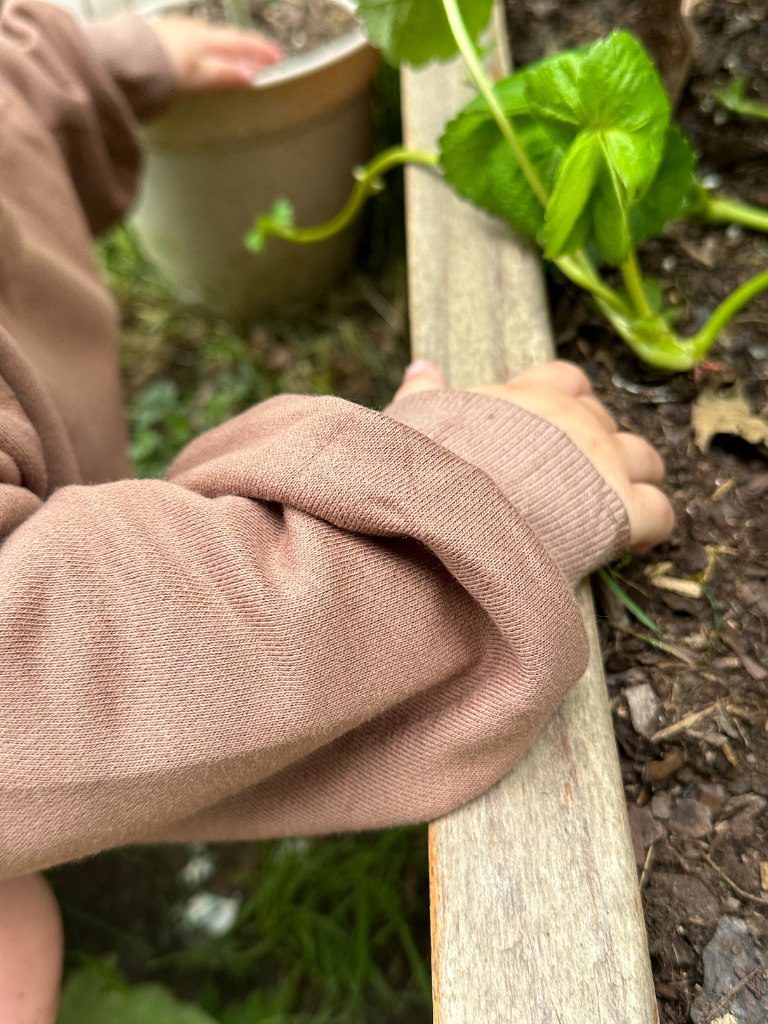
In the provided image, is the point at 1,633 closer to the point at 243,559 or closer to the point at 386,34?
the point at 243,559

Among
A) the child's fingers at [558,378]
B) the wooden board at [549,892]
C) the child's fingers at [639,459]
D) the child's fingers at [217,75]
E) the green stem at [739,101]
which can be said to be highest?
the child's fingers at [217,75]

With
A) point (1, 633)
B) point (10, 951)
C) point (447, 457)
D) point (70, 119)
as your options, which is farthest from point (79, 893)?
point (70, 119)

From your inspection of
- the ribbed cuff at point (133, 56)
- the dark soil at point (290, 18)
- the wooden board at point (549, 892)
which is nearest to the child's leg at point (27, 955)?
the wooden board at point (549, 892)

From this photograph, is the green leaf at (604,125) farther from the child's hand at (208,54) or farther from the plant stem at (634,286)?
the child's hand at (208,54)

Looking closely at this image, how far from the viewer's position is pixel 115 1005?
2.43ft

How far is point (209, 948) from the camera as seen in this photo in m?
0.95

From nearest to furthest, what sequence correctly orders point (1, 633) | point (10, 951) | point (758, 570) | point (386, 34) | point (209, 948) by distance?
point (1, 633) < point (10, 951) < point (758, 570) < point (386, 34) < point (209, 948)

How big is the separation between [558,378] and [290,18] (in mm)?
921

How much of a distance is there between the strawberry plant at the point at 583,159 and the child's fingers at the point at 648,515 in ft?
0.63

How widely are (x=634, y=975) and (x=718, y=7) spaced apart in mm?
1105

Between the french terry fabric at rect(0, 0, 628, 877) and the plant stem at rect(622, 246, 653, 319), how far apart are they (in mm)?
227

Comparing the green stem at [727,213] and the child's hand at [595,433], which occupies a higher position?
the green stem at [727,213]

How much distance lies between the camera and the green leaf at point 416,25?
0.78m

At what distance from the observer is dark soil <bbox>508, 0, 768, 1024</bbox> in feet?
1.91
